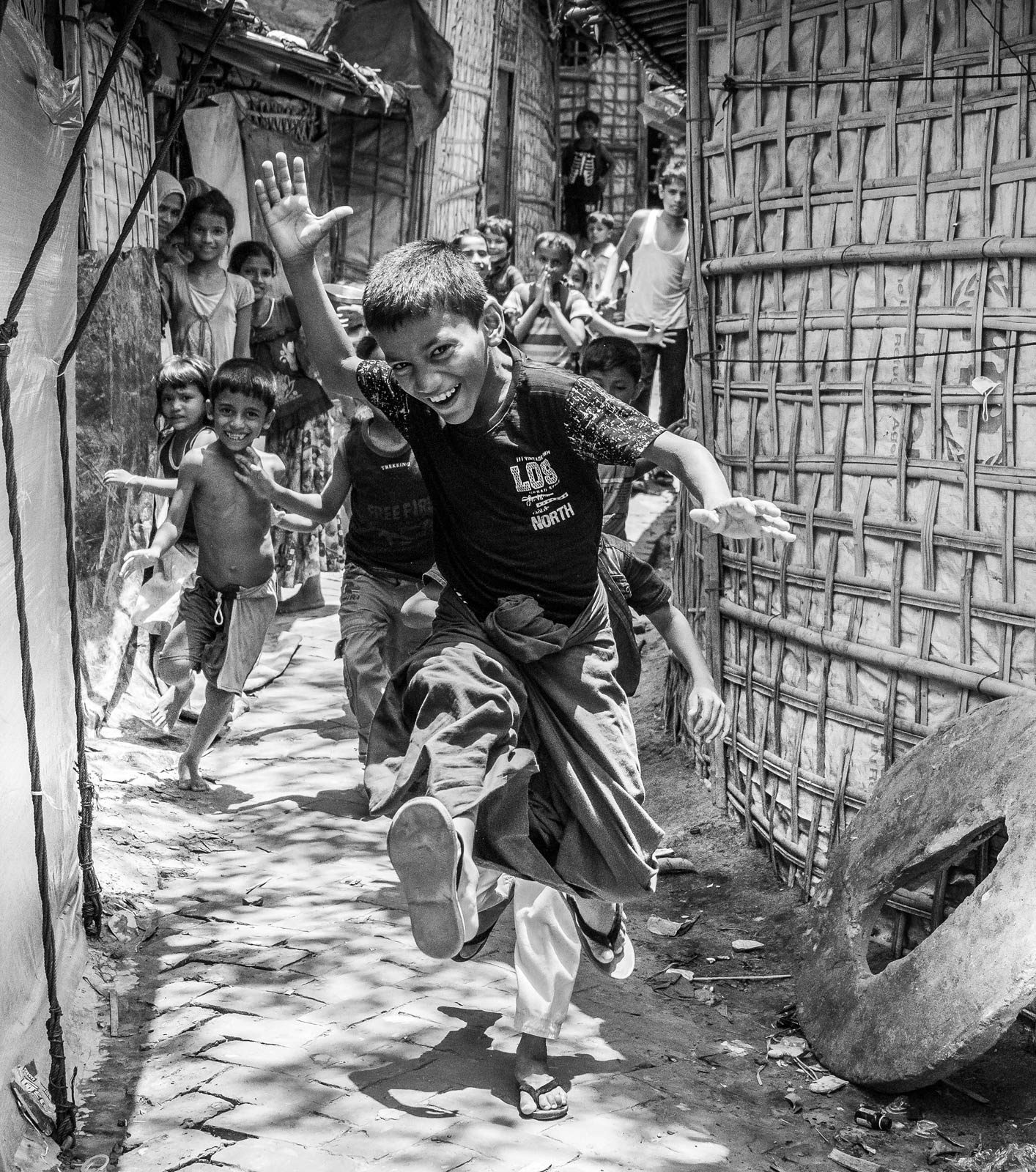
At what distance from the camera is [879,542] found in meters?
4.73

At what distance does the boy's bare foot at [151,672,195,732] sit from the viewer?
6.39 m

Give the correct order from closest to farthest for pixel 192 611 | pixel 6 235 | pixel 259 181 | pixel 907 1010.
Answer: pixel 6 235, pixel 259 181, pixel 907 1010, pixel 192 611

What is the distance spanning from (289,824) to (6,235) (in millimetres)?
3139

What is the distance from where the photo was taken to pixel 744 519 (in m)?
2.79

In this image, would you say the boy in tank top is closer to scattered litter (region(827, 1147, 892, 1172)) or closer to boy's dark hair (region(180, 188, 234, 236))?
boy's dark hair (region(180, 188, 234, 236))

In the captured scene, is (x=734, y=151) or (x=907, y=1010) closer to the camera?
(x=907, y=1010)

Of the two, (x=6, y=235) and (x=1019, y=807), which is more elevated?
(x=6, y=235)

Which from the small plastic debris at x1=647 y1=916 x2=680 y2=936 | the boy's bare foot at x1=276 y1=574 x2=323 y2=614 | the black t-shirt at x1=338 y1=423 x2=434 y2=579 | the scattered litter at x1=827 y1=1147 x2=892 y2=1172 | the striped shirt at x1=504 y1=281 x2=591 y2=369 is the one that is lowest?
the scattered litter at x1=827 y1=1147 x2=892 y2=1172

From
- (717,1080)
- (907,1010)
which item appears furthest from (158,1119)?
(907,1010)

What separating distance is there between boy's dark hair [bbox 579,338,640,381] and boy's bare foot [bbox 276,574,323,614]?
4006mm

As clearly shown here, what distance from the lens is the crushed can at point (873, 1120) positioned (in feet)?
12.3

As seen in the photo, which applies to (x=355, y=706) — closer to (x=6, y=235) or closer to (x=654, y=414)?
(x=6, y=235)

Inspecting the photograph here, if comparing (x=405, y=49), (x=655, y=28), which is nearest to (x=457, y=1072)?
(x=655, y=28)

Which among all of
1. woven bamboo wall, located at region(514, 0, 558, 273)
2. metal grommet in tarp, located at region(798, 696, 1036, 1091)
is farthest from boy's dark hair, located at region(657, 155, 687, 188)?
woven bamboo wall, located at region(514, 0, 558, 273)
